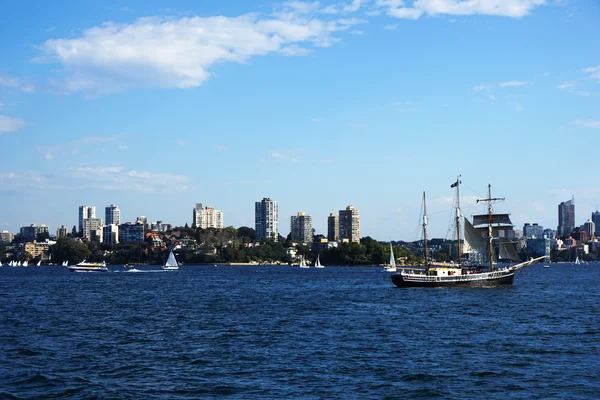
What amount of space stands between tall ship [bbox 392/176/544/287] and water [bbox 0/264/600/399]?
24.9 meters

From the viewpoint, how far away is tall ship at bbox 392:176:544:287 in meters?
89.1

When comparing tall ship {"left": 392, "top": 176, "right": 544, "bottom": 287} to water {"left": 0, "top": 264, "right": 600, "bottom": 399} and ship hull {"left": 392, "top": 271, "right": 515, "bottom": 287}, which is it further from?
water {"left": 0, "top": 264, "right": 600, "bottom": 399}

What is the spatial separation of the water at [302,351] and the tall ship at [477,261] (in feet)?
81.8

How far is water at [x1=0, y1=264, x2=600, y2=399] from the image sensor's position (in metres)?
27.2

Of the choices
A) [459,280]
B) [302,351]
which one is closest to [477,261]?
[459,280]

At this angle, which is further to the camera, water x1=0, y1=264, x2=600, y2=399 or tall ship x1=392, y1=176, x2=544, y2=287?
tall ship x1=392, y1=176, x2=544, y2=287

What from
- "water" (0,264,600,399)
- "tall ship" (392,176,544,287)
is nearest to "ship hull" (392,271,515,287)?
"tall ship" (392,176,544,287)

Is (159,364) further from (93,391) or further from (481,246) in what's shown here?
(481,246)

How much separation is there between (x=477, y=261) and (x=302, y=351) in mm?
71559

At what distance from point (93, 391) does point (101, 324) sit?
76.7ft

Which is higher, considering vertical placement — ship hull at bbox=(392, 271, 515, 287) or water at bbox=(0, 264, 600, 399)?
ship hull at bbox=(392, 271, 515, 287)

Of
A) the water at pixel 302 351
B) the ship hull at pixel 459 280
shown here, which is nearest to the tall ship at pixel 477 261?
the ship hull at pixel 459 280

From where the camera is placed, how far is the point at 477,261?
339 feet

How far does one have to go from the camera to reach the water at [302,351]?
27.2m
